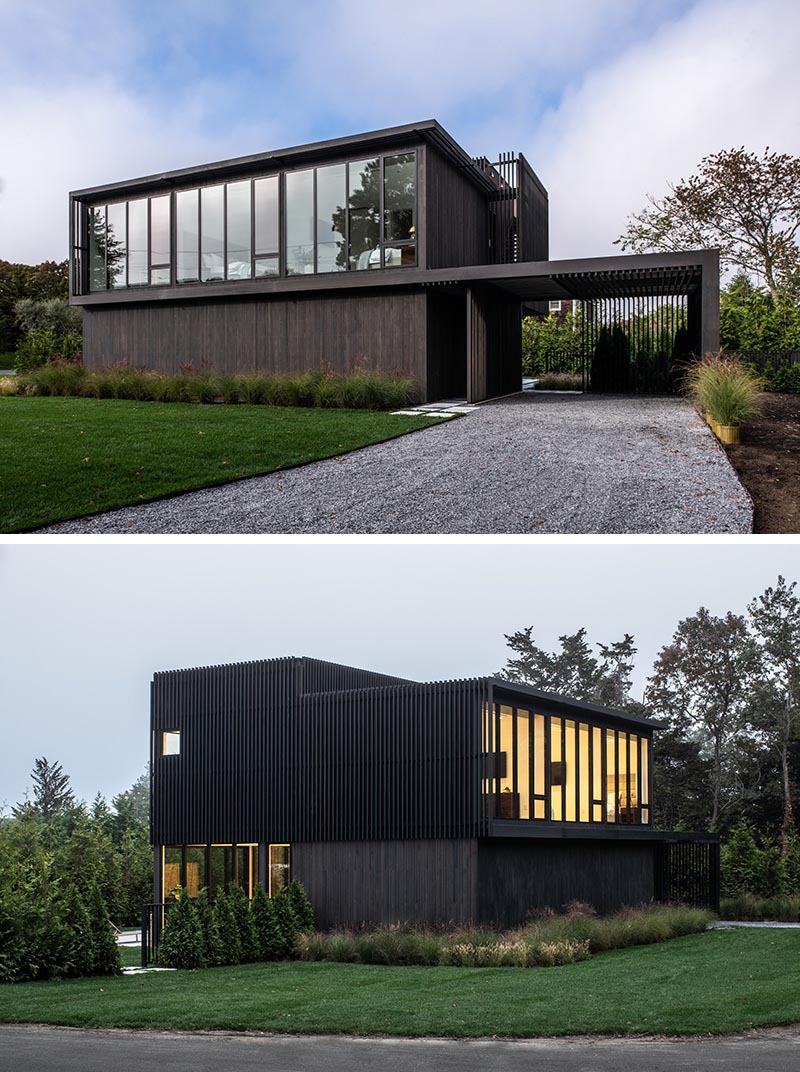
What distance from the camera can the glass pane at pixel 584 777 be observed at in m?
18.8

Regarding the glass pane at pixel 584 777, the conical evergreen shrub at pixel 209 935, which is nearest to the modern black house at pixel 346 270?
the glass pane at pixel 584 777

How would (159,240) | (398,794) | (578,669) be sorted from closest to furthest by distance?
(398,794) → (159,240) → (578,669)

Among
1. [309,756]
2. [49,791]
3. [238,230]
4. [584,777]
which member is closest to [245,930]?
[309,756]

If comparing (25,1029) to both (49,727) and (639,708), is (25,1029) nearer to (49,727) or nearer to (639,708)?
(639,708)

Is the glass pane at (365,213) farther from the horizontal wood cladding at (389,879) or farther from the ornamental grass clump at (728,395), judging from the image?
the horizontal wood cladding at (389,879)

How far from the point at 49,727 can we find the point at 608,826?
10677 centimetres

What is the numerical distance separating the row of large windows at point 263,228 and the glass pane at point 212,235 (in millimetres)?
26

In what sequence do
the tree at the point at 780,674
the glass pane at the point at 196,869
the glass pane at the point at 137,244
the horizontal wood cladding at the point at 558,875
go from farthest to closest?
the tree at the point at 780,674 < the glass pane at the point at 137,244 < the glass pane at the point at 196,869 < the horizontal wood cladding at the point at 558,875

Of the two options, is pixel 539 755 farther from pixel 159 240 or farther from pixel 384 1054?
pixel 159 240

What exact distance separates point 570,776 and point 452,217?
46.0 ft

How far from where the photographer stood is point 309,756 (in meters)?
18.2

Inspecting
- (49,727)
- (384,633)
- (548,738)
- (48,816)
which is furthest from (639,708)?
(49,727)

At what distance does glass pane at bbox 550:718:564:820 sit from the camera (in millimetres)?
17953

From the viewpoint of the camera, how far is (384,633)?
324ft
